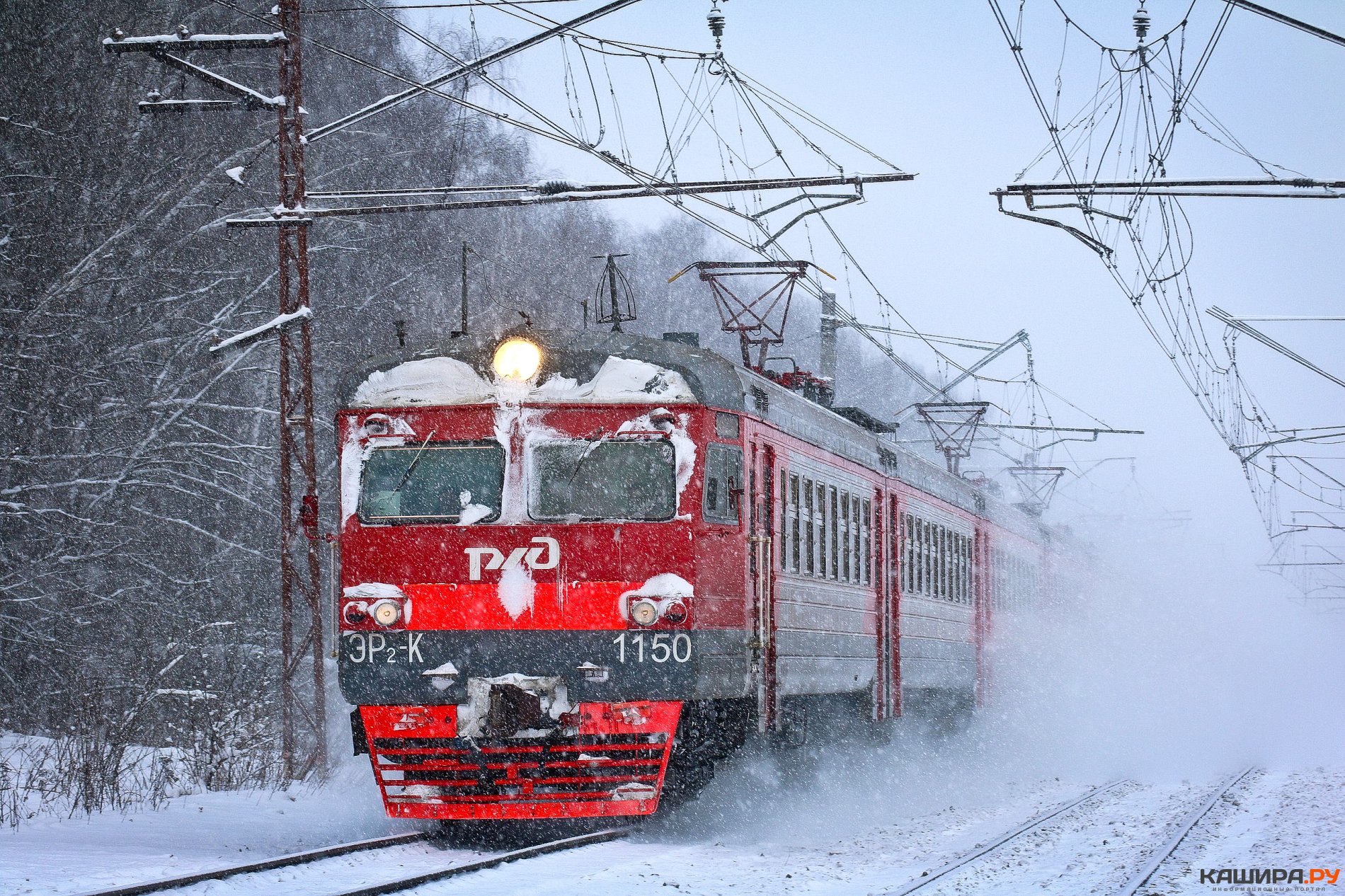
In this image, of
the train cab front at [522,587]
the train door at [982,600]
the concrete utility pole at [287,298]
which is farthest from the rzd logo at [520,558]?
the train door at [982,600]

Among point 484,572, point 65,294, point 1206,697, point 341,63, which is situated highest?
point 341,63

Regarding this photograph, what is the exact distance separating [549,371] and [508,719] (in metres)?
2.16

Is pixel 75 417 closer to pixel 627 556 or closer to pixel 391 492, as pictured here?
pixel 391 492

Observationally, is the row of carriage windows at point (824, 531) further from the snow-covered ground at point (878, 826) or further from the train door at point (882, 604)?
the snow-covered ground at point (878, 826)

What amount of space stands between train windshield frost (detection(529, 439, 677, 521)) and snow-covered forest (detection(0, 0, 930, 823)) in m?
4.73

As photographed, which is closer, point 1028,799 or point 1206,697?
point 1028,799

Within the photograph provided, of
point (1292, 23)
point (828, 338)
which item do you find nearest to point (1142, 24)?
point (1292, 23)

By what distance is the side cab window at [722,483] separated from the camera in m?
9.93

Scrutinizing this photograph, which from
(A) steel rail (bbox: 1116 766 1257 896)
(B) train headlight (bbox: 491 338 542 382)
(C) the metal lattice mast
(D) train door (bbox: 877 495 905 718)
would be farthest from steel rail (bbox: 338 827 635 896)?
(D) train door (bbox: 877 495 905 718)

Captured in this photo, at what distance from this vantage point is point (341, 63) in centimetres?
2791

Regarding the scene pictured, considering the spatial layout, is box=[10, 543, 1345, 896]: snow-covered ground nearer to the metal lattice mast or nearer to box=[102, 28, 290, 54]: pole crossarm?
the metal lattice mast

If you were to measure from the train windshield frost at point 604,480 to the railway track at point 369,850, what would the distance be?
1.98 m

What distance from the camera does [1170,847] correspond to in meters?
10.9

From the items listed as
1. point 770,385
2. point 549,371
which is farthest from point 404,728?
point 770,385
